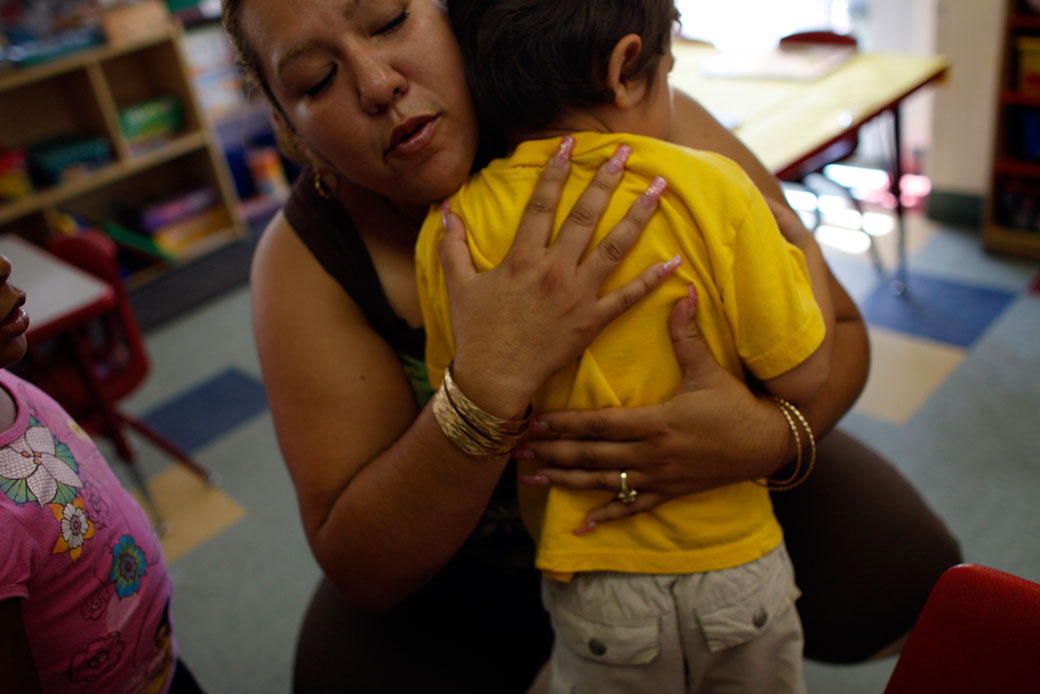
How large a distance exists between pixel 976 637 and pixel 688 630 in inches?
13.1

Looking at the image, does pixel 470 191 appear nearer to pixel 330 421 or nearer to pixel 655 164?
pixel 655 164

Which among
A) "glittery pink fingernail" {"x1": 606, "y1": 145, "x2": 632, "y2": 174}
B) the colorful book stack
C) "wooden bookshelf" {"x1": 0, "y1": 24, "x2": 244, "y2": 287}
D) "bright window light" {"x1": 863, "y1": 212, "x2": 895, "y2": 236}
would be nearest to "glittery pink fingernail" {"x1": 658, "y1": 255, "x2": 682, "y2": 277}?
"glittery pink fingernail" {"x1": 606, "y1": 145, "x2": 632, "y2": 174}

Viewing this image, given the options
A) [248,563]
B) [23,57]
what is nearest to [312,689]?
[248,563]

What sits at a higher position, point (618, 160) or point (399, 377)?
point (618, 160)

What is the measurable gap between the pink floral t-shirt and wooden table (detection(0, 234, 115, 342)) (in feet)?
3.93

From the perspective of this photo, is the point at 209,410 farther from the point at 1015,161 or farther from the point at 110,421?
the point at 1015,161

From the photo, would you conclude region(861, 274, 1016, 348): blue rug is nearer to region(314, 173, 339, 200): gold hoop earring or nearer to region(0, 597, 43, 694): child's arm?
region(314, 173, 339, 200): gold hoop earring

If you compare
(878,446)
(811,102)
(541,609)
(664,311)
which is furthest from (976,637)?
(811,102)

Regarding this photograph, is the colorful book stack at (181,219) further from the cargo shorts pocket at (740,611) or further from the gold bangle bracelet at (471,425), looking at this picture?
the cargo shorts pocket at (740,611)

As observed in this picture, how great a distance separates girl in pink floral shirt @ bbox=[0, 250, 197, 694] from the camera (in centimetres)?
77

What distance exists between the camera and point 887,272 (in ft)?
10.6

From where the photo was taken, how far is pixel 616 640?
93 cm

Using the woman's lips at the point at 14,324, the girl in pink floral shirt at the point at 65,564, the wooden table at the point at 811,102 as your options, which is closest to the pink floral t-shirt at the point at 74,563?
the girl in pink floral shirt at the point at 65,564

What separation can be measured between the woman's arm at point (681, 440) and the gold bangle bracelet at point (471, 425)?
0.07 m
